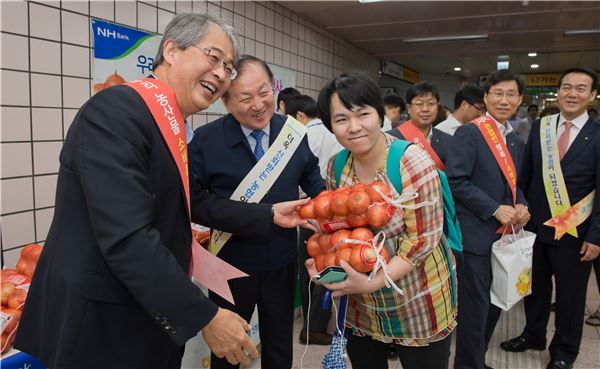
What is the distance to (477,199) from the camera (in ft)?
7.81

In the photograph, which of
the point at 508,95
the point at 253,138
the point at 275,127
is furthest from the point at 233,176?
the point at 508,95

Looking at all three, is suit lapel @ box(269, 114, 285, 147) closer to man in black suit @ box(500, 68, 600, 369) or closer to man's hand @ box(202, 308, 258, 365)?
man's hand @ box(202, 308, 258, 365)

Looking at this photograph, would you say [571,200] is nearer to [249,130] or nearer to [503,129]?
[503,129]

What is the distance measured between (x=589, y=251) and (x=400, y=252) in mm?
1846

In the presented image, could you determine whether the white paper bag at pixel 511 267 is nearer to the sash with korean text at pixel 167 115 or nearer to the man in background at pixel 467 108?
the man in background at pixel 467 108

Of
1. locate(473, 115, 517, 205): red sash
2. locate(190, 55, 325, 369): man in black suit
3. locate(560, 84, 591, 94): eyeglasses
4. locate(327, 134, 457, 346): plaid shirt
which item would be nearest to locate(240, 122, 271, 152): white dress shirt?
locate(190, 55, 325, 369): man in black suit

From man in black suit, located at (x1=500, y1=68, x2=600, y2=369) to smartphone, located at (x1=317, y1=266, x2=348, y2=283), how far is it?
2.05 metres

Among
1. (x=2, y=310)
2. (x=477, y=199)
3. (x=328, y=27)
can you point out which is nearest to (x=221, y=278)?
(x=2, y=310)

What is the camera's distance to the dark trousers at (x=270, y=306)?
6.14 ft

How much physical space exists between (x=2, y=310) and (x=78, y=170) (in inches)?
38.1

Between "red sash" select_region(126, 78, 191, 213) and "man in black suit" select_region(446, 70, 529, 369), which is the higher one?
"red sash" select_region(126, 78, 191, 213)

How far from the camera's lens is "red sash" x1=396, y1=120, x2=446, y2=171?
299cm

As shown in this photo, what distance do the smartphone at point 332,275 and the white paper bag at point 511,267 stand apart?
146 centimetres

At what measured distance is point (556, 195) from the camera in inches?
106
